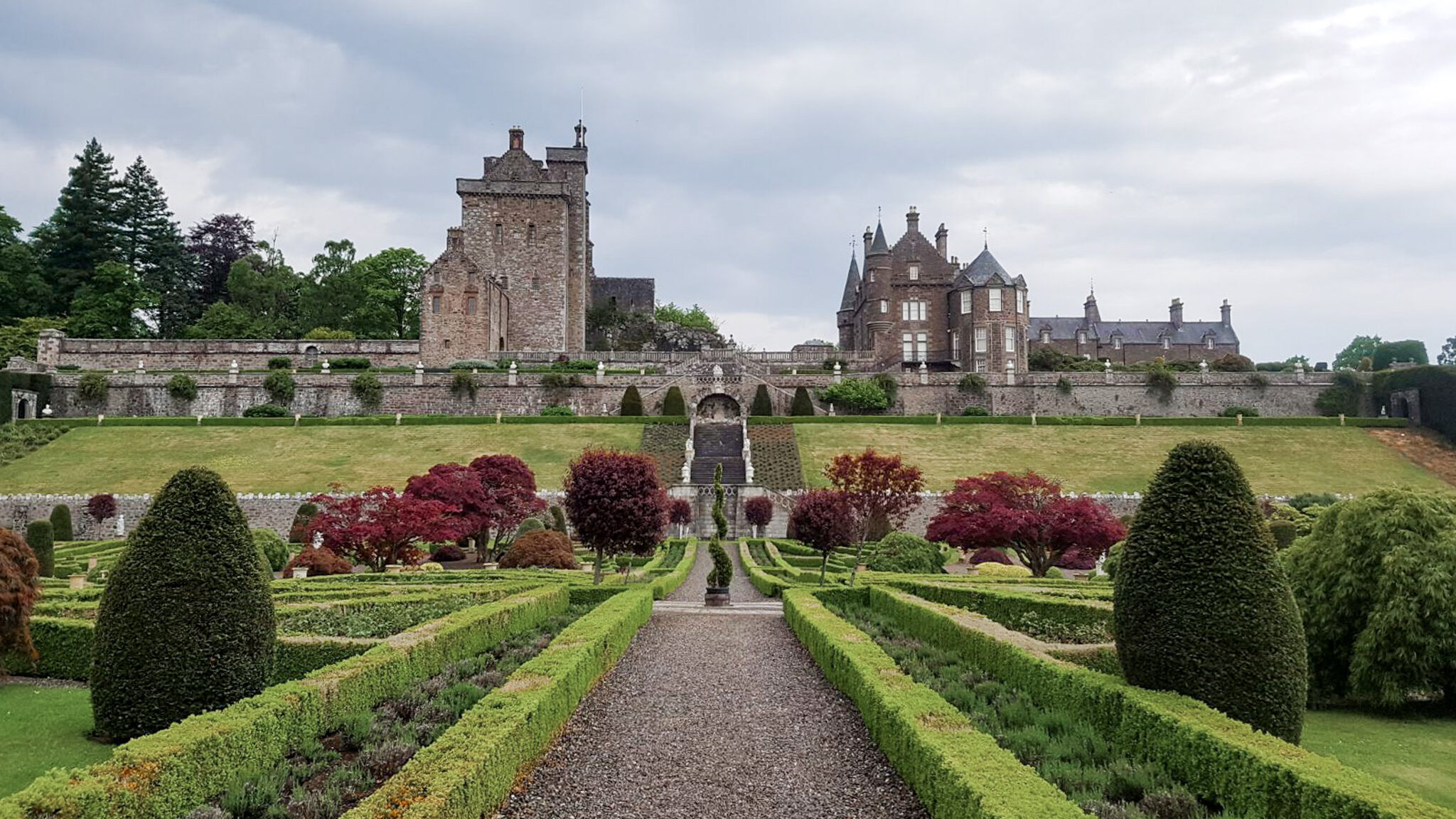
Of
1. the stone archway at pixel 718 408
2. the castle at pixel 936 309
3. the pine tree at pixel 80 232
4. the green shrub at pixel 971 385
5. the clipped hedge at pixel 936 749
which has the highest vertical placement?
the pine tree at pixel 80 232

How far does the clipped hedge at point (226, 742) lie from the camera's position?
16.8ft

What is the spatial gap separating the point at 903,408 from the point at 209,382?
42.4m

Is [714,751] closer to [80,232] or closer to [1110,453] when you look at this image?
[1110,453]

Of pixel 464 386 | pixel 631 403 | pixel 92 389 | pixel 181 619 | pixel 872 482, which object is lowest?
pixel 872 482

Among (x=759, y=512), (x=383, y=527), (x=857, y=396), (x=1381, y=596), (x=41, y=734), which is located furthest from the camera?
(x=857, y=396)

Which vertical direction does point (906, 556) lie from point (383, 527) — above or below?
below

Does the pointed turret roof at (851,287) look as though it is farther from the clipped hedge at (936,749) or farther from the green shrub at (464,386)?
the clipped hedge at (936,749)

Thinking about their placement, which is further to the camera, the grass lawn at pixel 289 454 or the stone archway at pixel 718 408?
the stone archway at pixel 718 408

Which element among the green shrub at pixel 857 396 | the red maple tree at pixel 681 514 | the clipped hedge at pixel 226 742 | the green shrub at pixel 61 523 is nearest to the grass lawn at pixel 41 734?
the clipped hedge at pixel 226 742

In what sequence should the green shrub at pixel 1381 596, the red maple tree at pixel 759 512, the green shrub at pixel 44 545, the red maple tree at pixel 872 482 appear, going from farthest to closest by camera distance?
the red maple tree at pixel 759 512 < the red maple tree at pixel 872 482 < the green shrub at pixel 44 545 < the green shrub at pixel 1381 596

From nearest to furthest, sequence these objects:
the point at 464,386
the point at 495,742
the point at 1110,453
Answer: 1. the point at 495,742
2. the point at 1110,453
3. the point at 464,386

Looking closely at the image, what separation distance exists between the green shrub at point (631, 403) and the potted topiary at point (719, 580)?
3461 cm

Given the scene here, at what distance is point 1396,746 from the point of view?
8.69 meters

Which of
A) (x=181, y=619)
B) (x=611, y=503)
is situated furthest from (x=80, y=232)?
(x=181, y=619)
